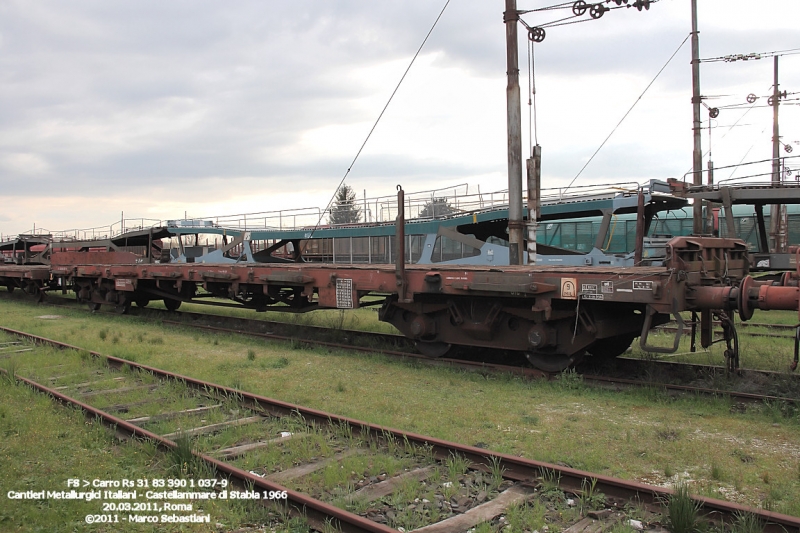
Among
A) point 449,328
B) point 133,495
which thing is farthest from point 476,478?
point 449,328

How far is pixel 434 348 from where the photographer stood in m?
9.84

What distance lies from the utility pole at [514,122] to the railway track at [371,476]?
617cm

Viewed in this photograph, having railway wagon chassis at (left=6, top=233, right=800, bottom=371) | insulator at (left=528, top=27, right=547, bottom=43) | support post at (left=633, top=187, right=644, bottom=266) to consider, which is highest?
insulator at (left=528, top=27, right=547, bottom=43)

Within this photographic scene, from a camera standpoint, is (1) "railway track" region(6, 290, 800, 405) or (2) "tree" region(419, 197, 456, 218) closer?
(1) "railway track" region(6, 290, 800, 405)

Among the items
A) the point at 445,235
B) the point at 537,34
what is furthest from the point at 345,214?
the point at 537,34

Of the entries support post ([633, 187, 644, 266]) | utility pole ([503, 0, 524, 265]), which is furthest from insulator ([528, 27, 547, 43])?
support post ([633, 187, 644, 266])

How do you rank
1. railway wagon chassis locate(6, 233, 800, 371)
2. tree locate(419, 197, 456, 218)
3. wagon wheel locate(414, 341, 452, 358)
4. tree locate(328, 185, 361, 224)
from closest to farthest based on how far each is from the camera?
railway wagon chassis locate(6, 233, 800, 371), wagon wheel locate(414, 341, 452, 358), tree locate(419, 197, 456, 218), tree locate(328, 185, 361, 224)

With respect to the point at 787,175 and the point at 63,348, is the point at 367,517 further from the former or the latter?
the point at 787,175

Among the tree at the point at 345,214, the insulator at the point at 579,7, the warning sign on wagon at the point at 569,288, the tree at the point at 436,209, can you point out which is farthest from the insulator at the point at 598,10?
the tree at the point at 345,214

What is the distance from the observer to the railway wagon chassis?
7.12 meters

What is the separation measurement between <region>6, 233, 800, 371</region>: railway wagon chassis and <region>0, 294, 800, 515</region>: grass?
→ 2.15 ft

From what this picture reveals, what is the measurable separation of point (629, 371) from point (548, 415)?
118 inches

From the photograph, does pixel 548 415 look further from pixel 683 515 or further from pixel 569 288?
pixel 683 515

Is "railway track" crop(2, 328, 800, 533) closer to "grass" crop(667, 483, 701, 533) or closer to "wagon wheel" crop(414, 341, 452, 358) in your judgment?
"grass" crop(667, 483, 701, 533)
